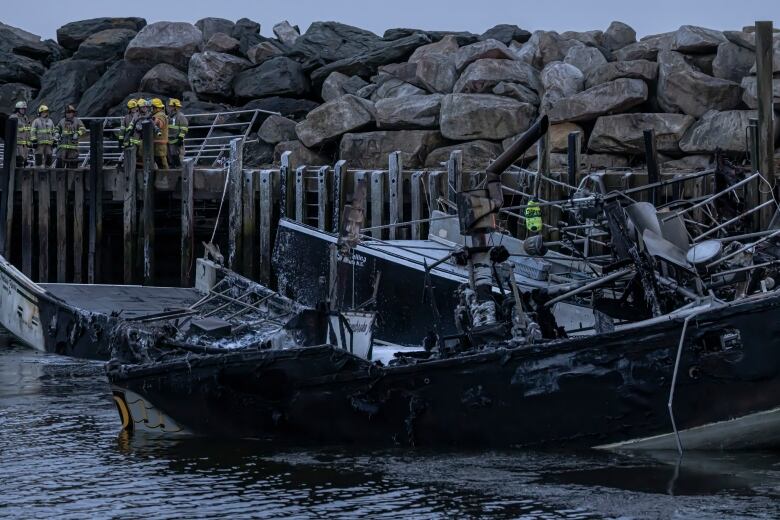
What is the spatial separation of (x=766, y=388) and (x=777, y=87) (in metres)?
15.1

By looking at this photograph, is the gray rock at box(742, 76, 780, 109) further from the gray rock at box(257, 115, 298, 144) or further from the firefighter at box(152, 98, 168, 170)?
the firefighter at box(152, 98, 168, 170)

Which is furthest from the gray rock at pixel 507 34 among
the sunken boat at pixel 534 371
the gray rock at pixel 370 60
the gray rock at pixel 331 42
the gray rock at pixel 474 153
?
the sunken boat at pixel 534 371

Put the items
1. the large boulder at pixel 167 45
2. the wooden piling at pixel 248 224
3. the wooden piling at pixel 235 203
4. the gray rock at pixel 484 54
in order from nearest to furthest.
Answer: the wooden piling at pixel 248 224 < the wooden piling at pixel 235 203 < the gray rock at pixel 484 54 < the large boulder at pixel 167 45

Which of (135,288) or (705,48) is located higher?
(705,48)

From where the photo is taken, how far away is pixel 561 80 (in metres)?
27.4

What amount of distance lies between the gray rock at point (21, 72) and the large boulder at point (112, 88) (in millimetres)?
4102

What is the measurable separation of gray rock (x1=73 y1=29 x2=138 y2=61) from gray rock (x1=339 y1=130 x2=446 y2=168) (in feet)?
44.4

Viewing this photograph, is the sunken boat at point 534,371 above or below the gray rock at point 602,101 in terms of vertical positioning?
below

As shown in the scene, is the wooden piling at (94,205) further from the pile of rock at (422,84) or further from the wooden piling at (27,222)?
the pile of rock at (422,84)

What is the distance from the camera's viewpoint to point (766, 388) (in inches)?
412

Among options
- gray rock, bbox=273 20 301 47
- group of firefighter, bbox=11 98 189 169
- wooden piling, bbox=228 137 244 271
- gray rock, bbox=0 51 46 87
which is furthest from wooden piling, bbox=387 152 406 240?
gray rock, bbox=0 51 46 87

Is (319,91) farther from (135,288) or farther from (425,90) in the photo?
(135,288)

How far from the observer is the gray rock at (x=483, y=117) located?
26484 mm

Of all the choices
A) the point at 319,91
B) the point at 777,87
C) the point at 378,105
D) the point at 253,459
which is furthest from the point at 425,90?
the point at 253,459
